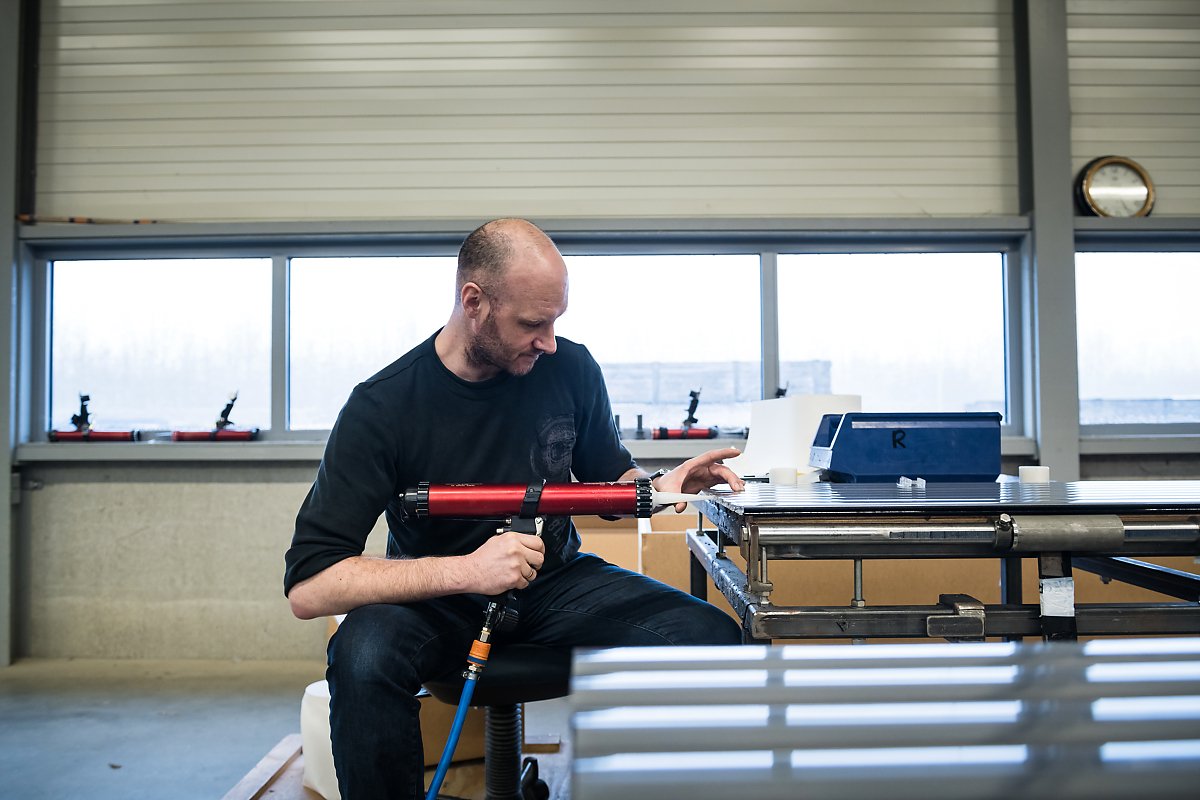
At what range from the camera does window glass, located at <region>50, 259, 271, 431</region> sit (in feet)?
10.2

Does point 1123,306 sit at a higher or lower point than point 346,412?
higher

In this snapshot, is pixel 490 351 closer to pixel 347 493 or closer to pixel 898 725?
pixel 347 493

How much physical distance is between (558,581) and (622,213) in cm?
198

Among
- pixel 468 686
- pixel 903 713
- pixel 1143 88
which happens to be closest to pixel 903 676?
pixel 903 713

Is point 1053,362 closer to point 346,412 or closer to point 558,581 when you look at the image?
point 558,581

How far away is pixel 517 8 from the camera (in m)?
3.06

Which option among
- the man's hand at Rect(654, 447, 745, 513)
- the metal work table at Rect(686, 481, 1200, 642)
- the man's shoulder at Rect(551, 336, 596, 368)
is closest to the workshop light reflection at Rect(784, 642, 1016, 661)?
the metal work table at Rect(686, 481, 1200, 642)

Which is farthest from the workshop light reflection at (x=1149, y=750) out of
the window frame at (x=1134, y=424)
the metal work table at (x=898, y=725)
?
the window frame at (x=1134, y=424)

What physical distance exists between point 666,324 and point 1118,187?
6.20 feet

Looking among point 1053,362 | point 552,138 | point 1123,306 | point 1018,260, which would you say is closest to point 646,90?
point 552,138

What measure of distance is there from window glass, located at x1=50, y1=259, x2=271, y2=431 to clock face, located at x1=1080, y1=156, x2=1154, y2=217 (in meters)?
3.38

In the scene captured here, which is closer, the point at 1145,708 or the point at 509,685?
the point at 1145,708

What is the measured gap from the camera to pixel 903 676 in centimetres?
43

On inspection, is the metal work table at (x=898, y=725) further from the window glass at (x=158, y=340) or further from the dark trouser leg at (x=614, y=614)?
the window glass at (x=158, y=340)
